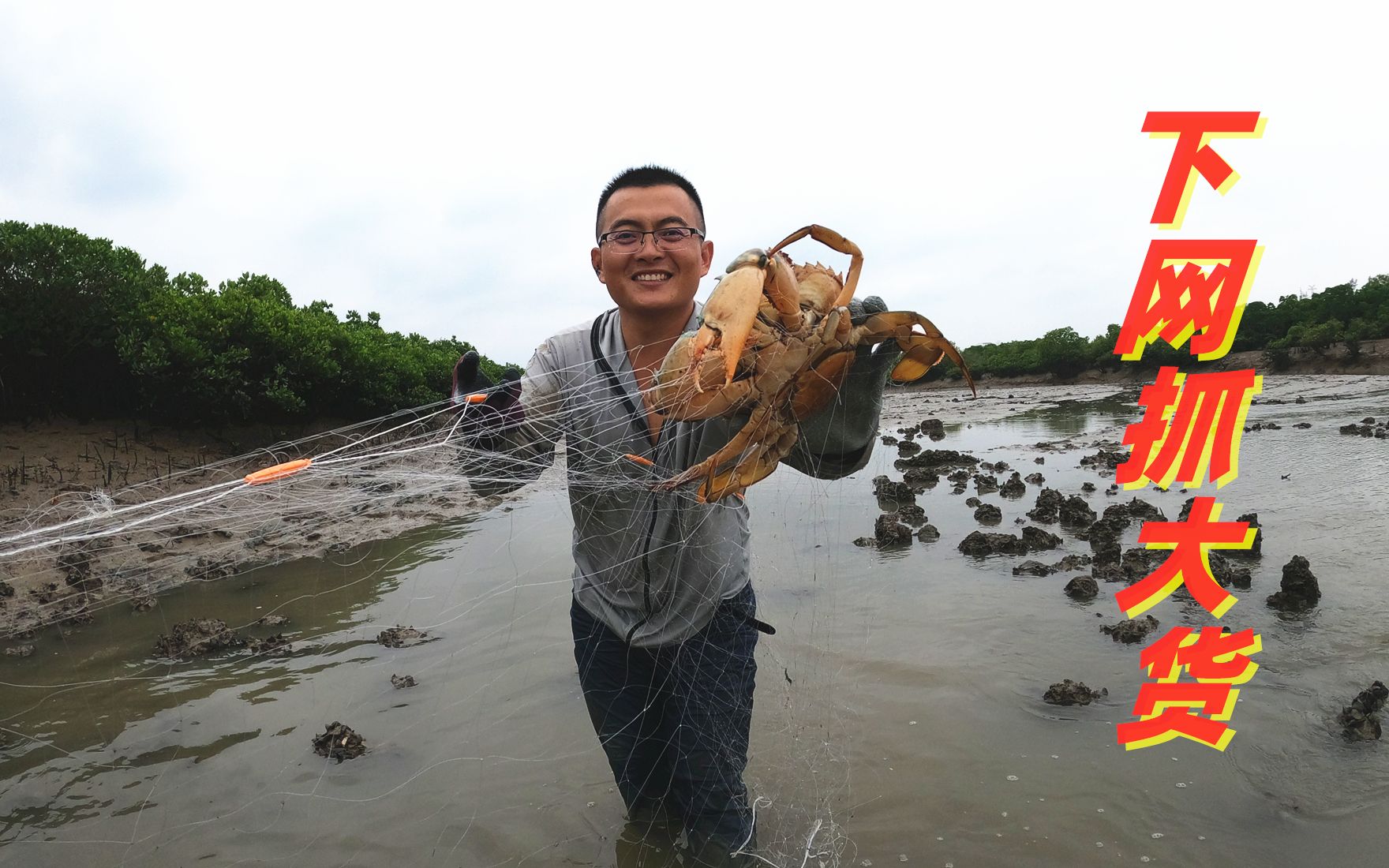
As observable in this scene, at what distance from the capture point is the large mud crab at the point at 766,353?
248 centimetres

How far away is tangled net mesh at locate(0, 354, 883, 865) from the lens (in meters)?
3.57

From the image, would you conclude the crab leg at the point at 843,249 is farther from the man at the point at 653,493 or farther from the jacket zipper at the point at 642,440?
the jacket zipper at the point at 642,440

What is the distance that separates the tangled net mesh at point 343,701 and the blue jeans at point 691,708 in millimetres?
153

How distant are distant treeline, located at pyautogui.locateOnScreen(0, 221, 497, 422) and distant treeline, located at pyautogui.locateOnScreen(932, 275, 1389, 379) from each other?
2706cm

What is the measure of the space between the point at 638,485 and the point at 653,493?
82mm

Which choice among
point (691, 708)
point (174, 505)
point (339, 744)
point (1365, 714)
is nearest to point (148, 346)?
point (339, 744)

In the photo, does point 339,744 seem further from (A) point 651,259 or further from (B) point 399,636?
(A) point 651,259

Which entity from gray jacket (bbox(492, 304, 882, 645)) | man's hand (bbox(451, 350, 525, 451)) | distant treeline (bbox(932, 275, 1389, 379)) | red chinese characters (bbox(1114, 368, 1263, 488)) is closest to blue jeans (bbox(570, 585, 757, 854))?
gray jacket (bbox(492, 304, 882, 645))

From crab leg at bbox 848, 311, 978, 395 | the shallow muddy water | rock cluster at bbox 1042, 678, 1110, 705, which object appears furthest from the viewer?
rock cluster at bbox 1042, 678, 1110, 705

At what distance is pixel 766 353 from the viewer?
272 centimetres

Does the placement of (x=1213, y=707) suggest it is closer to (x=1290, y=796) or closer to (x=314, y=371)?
(x=1290, y=796)

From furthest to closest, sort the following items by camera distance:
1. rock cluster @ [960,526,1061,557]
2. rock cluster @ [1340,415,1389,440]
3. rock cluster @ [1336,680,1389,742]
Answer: rock cluster @ [1340,415,1389,440] < rock cluster @ [960,526,1061,557] < rock cluster @ [1336,680,1389,742]

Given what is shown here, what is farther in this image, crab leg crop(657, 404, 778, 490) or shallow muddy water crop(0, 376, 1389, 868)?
shallow muddy water crop(0, 376, 1389, 868)

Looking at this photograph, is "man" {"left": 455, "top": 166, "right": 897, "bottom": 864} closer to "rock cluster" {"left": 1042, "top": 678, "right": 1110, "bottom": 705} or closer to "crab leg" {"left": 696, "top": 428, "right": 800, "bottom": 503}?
"crab leg" {"left": 696, "top": 428, "right": 800, "bottom": 503}
